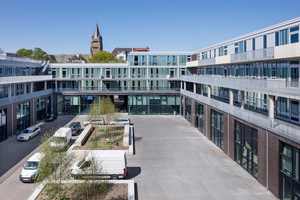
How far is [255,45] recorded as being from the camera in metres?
19.9

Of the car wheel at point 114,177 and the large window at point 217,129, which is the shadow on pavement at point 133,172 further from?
the large window at point 217,129

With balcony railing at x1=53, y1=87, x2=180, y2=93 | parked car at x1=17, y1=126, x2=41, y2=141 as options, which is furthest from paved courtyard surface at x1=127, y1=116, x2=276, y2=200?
balcony railing at x1=53, y1=87, x2=180, y2=93

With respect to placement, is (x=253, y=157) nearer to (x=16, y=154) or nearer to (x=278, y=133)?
(x=278, y=133)

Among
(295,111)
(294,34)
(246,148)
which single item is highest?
(294,34)

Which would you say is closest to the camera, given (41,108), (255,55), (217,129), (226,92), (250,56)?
(255,55)

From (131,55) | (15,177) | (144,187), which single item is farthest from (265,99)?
(131,55)

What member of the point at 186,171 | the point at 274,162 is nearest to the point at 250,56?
the point at 274,162

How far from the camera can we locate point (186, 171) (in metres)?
16.7

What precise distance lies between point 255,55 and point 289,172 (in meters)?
8.80

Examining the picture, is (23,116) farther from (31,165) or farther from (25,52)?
(25,52)

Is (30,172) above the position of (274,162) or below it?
below

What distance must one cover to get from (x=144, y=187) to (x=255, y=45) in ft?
47.6

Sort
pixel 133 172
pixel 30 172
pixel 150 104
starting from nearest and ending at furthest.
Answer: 1. pixel 30 172
2. pixel 133 172
3. pixel 150 104

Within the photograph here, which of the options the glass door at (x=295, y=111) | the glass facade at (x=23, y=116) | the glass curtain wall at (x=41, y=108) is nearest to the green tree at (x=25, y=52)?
the glass curtain wall at (x=41, y=108)
